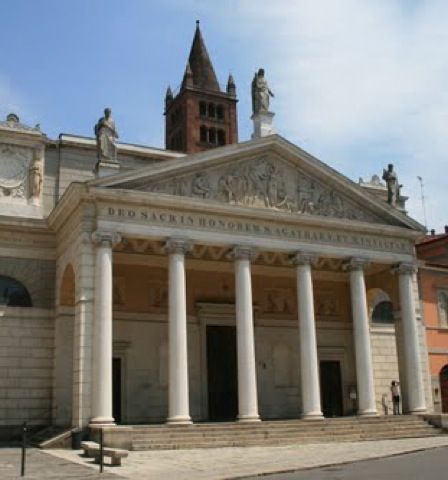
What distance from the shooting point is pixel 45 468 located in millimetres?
17641

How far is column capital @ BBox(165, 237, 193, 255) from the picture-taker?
26.4 meters

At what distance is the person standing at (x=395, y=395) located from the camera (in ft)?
111

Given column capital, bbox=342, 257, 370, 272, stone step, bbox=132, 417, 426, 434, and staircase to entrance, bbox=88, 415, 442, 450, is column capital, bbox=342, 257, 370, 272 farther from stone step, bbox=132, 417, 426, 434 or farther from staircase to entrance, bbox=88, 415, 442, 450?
stone step, bbox=132, 417, 426, 434

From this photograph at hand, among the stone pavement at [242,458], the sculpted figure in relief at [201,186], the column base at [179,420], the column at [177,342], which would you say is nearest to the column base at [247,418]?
the column at [177,342]

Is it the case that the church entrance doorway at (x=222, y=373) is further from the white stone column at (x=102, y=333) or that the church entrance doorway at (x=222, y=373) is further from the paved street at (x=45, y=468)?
the paved street at (x=45, y=468)

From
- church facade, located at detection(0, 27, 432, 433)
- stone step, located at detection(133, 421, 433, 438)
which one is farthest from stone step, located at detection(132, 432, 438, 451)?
church facade, located at detection(0, 27, 432, 433)

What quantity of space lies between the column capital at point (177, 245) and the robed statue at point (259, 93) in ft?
25.6

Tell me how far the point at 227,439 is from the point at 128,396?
7.19 metres

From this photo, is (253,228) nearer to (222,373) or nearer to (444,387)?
(222,373)

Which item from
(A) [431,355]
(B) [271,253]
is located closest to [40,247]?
(B) [271,253]

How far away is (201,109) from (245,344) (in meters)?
44.4

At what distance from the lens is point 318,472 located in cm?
1678

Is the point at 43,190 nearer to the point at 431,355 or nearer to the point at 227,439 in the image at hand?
the point at 227,439

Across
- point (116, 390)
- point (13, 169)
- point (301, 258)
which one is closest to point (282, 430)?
point (301, 258)
